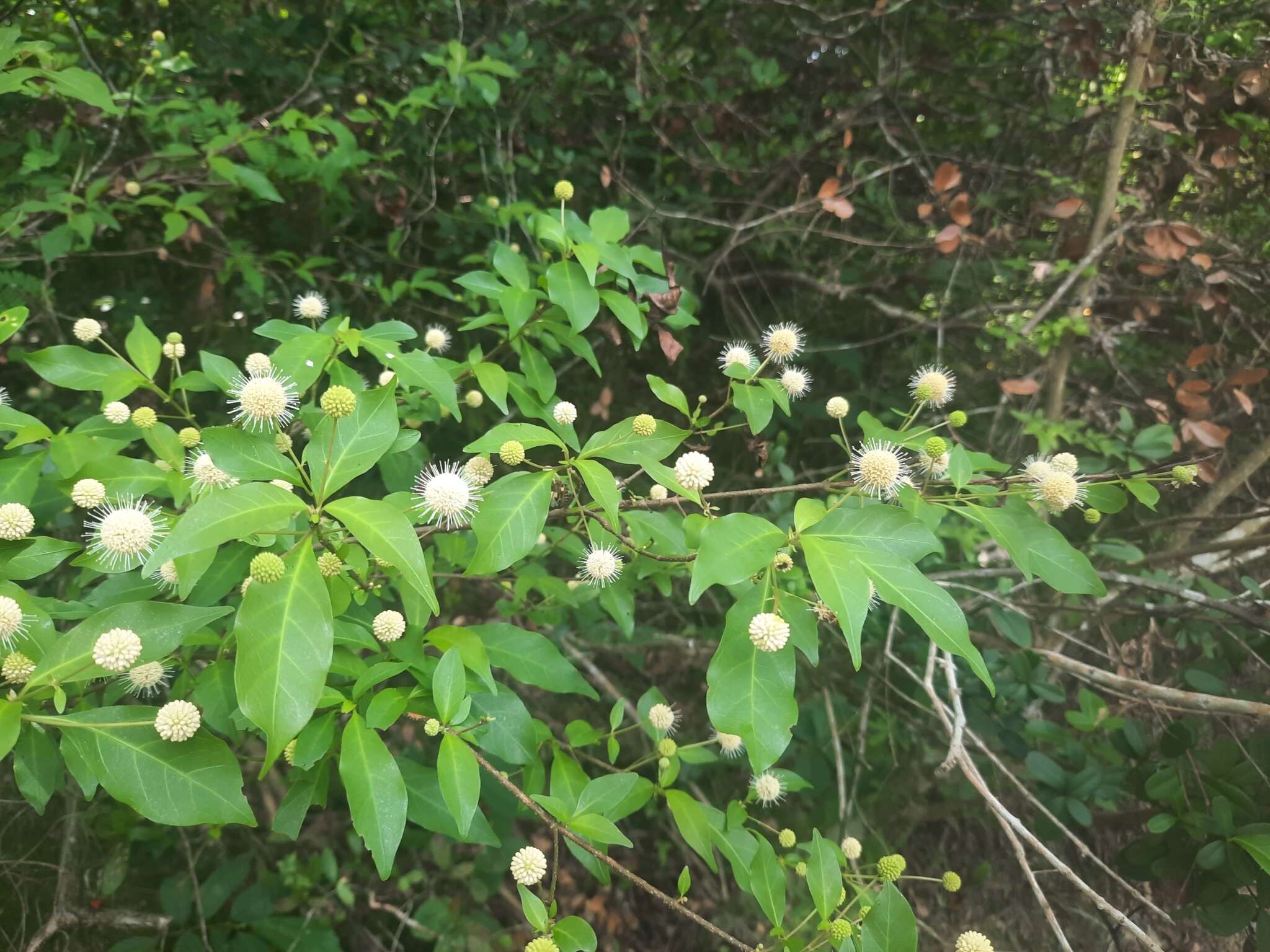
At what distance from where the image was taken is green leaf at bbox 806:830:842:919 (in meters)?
1.04

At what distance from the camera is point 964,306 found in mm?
2729

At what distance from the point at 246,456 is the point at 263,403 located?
177mm

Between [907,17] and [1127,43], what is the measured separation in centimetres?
86

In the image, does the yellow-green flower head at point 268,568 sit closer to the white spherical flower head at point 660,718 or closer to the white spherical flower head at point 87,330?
the white spherical flower head at point 660,718

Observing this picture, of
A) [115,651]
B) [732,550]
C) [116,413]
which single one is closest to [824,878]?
[732,550]

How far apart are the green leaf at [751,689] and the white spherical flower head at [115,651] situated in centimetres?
70

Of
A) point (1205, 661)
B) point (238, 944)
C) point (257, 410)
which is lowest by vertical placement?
point (238, 944)

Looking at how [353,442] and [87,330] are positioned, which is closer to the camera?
[353,442]

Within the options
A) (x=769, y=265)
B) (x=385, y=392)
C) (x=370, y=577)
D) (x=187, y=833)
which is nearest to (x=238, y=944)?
(x=187, y=833)

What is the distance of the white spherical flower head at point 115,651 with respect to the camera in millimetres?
807

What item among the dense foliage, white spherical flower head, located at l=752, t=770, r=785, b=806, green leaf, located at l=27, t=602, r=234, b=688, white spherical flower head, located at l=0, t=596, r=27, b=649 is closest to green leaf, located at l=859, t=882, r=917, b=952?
the dense foliage

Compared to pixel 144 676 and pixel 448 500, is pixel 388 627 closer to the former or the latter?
pixel 448 500

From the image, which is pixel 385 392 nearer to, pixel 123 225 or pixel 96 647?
pixel 96 647

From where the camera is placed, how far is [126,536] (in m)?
0.97
